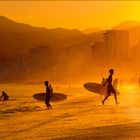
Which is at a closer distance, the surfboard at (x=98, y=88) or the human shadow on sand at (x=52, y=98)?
the human shadow on sand at (x=52, y=98)

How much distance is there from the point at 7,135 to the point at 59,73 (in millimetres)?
171865

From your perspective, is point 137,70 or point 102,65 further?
point 102,65

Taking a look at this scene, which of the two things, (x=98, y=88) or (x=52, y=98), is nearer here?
(x=52, y=98)

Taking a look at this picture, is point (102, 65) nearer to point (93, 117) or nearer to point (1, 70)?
point (1, 70)

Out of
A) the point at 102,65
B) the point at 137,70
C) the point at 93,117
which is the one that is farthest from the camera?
the point at 102,65

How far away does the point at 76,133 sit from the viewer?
42.5 ft

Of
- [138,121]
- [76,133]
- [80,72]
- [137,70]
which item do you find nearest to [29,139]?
[76,133]

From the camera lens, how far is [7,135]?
13.6 m

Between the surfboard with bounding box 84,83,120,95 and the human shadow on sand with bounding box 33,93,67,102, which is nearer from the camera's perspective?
the human shadow on sand with bounding box 33,93,67,102

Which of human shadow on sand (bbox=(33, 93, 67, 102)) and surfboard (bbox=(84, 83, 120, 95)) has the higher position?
surfboard (bbox=(84, 83, 120, 95))

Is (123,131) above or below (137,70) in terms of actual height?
below

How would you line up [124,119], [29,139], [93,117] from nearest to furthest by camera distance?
[29,139] < [124,119] < [93,117]

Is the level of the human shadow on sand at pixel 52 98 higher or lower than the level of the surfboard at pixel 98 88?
lower

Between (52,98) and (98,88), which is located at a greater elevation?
(98,88)
